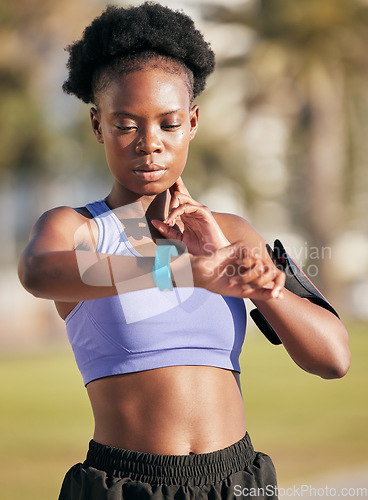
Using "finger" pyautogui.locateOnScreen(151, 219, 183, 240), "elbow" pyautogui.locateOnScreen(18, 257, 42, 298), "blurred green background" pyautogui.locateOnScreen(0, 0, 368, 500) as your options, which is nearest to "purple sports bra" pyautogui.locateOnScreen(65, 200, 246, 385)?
"finger" pyautogui.locateOnScreen(151, 219, 183, 240)

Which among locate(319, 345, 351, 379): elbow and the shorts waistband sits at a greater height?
locate(319, 345, 351, 379): elbow

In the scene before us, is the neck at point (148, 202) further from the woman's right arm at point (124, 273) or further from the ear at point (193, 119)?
the woman's right arm at point (124, 273)

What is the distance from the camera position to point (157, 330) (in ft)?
7.61

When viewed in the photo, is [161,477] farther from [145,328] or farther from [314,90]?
[314,90]

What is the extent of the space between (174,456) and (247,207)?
21053mm

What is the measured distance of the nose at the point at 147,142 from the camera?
2.31 meters

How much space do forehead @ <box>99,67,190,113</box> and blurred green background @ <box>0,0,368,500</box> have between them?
11885 millimetres

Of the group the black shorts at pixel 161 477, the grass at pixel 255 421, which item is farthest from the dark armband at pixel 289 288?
the grass at pixel 255 421

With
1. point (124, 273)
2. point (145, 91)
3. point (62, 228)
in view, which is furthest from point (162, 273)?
point (145, 91)

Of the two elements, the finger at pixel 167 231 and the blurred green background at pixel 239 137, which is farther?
the blurred green background at pixel 239 137

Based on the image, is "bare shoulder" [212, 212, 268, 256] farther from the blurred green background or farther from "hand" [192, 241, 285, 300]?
the blurred green background

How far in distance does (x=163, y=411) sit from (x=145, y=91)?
1.00 meters

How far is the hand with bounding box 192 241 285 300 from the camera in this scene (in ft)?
6.23

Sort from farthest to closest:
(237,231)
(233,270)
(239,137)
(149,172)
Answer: (239,137) → (237,231) → (149,172) → (233,270)
